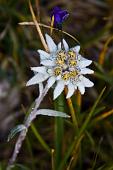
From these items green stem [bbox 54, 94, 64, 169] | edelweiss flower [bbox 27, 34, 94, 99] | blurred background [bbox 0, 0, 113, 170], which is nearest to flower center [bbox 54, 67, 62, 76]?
edelweiss flower [bbox 27, 34, 94, 99]

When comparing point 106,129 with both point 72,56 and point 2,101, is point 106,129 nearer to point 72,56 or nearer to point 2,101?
point 2,101

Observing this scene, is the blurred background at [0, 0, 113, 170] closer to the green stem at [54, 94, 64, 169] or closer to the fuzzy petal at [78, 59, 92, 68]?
the green stem at [54, 94, 64, 169]

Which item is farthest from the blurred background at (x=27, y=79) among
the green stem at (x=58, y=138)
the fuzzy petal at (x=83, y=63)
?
the fuzzy petal at (x=83, y=63)

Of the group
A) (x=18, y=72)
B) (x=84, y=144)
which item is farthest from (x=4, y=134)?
(x=84, y=144)

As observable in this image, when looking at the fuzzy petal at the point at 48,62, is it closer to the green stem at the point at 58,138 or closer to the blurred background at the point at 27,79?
the green stem at the point at 58,138

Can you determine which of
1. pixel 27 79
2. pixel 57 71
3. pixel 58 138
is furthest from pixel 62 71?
pixel 27 79

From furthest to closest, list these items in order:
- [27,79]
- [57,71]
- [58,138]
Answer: [27,79]
[58,138]
[57,71]

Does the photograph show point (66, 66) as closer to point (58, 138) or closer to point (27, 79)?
point (58, 138)

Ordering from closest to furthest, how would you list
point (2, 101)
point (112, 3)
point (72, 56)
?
point (72, 56) → point (2, 101) → point (112, 3)
